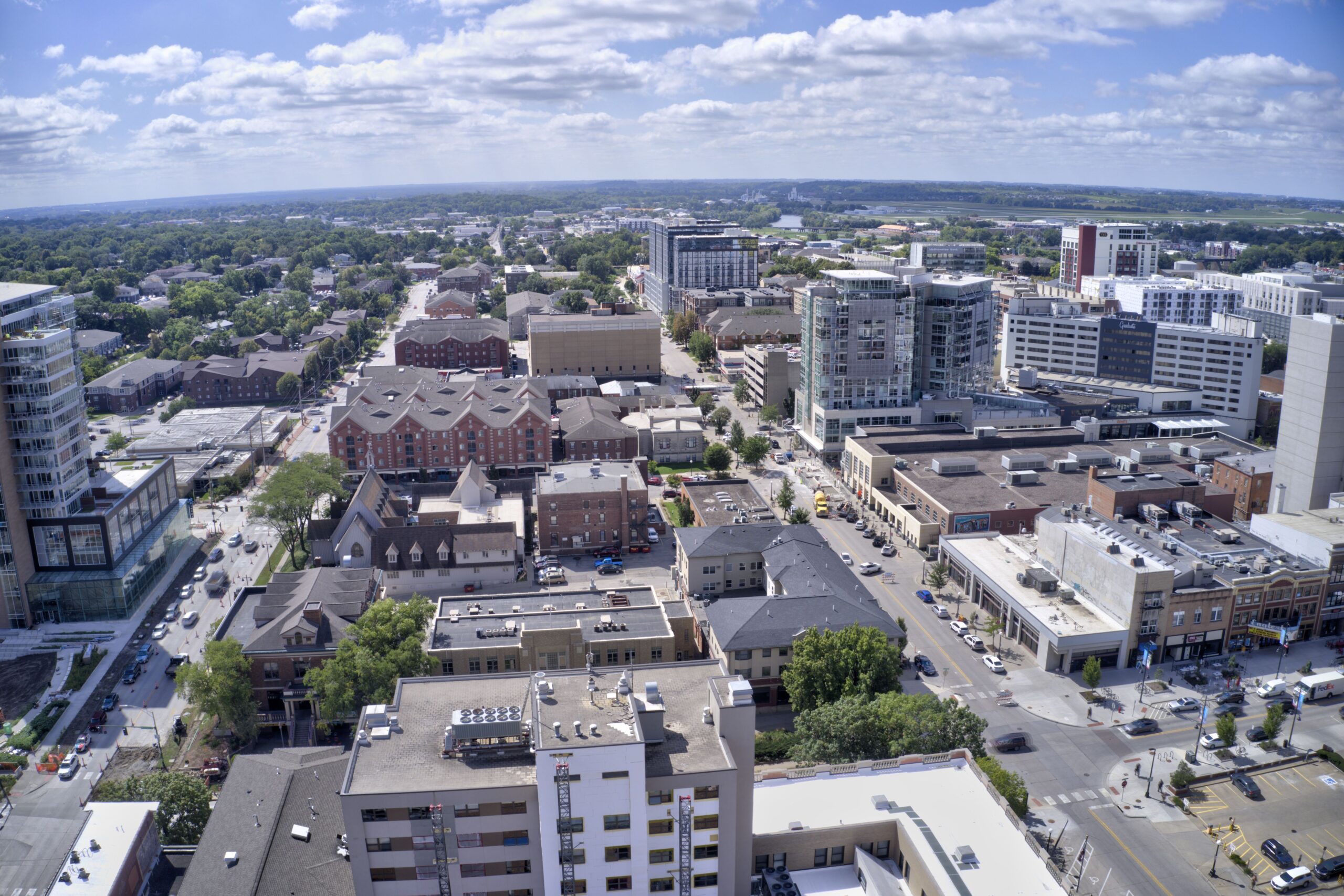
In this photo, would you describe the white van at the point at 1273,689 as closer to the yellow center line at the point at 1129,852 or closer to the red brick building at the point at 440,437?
the yellow center line at the point at 1129,852

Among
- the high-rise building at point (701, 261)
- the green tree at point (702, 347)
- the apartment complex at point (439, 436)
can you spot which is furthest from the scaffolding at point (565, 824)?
the high-rise building at point (701, 261)

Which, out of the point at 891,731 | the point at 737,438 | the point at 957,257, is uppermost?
the point at 957,257

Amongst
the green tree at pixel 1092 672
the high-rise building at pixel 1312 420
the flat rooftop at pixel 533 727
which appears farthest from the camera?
the high-rise building at pixel 1312 420

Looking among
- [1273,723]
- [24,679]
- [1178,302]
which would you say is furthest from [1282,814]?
[1178,302]

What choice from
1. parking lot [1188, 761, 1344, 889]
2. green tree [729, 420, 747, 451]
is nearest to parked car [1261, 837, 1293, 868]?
parking lot [1188, 761, 1344, 889]

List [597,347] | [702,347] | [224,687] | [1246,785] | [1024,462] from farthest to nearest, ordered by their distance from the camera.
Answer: [702,347]
[597,347]
[1024,462]
[224,687]
[1246,785]

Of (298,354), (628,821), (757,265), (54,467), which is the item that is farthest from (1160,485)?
(757,265)

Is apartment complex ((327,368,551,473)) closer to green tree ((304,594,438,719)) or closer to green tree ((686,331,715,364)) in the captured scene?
green tree ((304,594,438,719))

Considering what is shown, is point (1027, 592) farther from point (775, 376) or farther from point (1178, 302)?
point (1178, 302)
